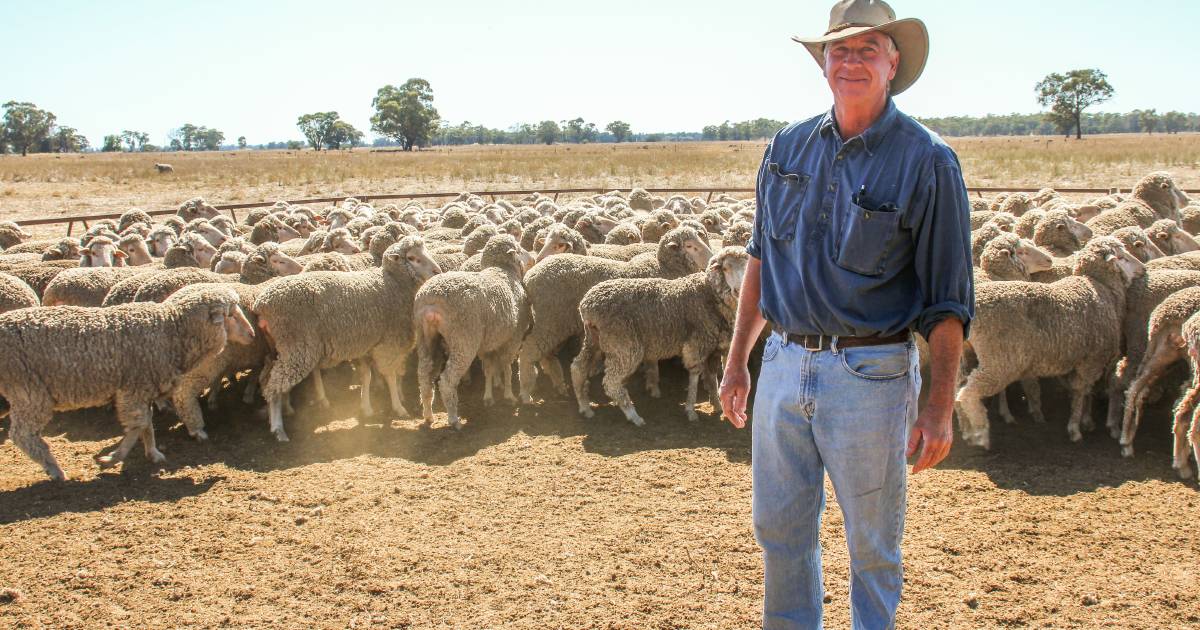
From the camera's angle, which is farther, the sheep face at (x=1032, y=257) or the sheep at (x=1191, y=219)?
the sheep at (x=1191, y=219)

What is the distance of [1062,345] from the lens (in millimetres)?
6391

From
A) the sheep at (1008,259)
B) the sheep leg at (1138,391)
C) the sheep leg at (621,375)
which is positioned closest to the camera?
the sheep leg at (1138,391)

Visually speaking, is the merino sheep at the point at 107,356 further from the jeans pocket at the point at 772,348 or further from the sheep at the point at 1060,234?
the sheep at the point at 1060,234

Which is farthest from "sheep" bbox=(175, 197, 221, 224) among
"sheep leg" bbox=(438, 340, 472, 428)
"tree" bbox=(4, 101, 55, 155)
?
"tree" bbox=(4, 101, 55, 155)

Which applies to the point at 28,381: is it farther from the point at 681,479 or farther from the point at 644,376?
the point at 644,376

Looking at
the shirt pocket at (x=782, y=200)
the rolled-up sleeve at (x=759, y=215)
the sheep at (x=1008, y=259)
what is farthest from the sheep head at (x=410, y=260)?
the shirt pocket at (x=782, y=200)

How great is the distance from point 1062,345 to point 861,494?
460 cm

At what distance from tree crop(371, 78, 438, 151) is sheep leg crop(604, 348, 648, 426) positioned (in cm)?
8157

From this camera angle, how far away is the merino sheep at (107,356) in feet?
18.8

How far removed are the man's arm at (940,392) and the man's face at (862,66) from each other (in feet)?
2.67

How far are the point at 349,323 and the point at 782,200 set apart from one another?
5450 mm

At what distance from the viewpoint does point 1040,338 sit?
632 cm

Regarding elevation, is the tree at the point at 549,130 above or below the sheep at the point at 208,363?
above

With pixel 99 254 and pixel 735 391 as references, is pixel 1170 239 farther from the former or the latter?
pixel 99 254
